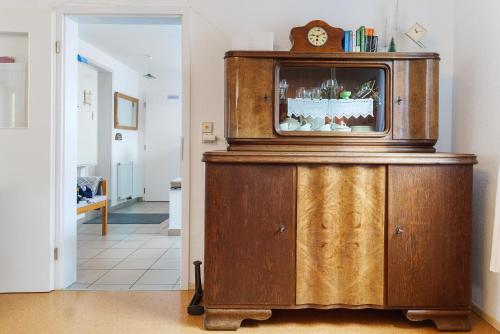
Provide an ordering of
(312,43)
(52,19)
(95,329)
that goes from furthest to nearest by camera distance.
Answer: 1. (52,19)
2. (312,43)
3. (95,329)

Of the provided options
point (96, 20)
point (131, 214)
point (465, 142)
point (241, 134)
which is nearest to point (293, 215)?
point (241, 134)

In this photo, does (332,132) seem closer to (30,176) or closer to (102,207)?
(30,176)

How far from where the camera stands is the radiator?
21.1ft

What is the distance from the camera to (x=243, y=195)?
2137 mm

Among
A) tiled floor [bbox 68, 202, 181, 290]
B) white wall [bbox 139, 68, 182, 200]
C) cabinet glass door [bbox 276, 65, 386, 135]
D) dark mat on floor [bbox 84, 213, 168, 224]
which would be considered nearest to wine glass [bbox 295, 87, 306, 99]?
cabinet glass door [bbox 276, 65, 386, 135]

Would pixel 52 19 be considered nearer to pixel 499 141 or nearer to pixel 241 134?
pixel 241 134

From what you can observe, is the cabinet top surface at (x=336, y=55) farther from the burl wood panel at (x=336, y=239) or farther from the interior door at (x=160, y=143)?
the interior door at (x=160, y=143)

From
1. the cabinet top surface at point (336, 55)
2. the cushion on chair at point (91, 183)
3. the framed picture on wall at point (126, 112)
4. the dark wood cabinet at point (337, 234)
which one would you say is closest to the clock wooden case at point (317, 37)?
the cabinet top surface at point (336, 55)

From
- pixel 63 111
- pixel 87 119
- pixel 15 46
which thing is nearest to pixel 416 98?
pixel 63 111

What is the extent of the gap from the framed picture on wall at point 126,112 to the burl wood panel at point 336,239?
4978mm

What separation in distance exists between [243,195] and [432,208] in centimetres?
106

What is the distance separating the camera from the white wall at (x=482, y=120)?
220cm

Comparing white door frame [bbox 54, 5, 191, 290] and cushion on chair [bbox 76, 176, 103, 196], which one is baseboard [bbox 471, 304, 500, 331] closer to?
white door frame [bbox 54, 5, 191, 290]

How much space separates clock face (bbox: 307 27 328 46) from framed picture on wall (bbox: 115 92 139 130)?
4609 mm
